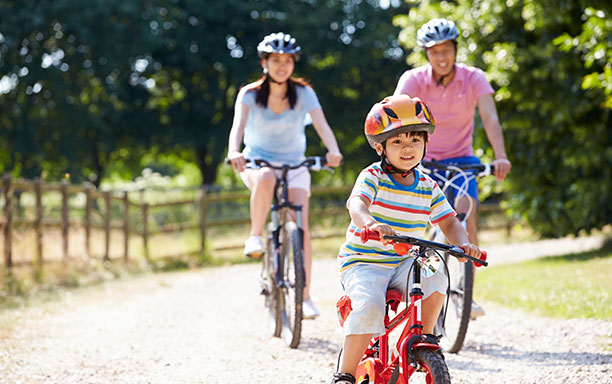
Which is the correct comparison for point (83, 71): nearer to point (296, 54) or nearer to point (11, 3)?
point (11, 3)

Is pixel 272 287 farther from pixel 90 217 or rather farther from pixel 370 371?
pixel 90 217

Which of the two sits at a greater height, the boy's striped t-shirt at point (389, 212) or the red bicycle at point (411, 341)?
A: the boy's striped t-shirt at point (389, 212)

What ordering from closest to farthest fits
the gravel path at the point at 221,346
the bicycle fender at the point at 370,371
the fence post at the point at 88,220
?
the bicycle fender at the point at 370,371 → the gravel path at the point at 221,346 → the fence post at the point at 88,220

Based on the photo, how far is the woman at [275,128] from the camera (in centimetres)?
573

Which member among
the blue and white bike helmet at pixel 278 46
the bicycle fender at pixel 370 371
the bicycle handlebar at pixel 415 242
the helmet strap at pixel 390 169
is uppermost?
the blue and white bike helmet at pixel 278 46

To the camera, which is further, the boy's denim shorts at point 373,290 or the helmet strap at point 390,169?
the helmet strap at point 390,169

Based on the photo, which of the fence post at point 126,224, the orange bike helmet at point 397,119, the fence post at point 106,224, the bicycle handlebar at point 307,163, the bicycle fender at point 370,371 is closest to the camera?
the bicycle fender at point 370,371

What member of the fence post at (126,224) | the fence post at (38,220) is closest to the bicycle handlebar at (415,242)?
Result: the fence post at (38,220)

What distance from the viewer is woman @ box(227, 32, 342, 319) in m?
5.73

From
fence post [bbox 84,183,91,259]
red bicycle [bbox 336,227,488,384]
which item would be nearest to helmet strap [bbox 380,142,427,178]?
red bicycle [bbox 336,227,488,384]

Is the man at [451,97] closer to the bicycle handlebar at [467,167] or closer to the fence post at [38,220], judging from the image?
the bicycle handlebar at [467,167]

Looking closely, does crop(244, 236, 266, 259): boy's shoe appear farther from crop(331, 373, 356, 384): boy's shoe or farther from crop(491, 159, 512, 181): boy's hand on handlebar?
crop(331, 373, 356, 384): boy's shoe

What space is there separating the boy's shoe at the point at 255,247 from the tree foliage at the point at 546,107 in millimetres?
6223

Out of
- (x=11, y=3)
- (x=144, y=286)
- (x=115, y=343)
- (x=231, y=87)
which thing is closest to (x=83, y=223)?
(x=144, y=286)
